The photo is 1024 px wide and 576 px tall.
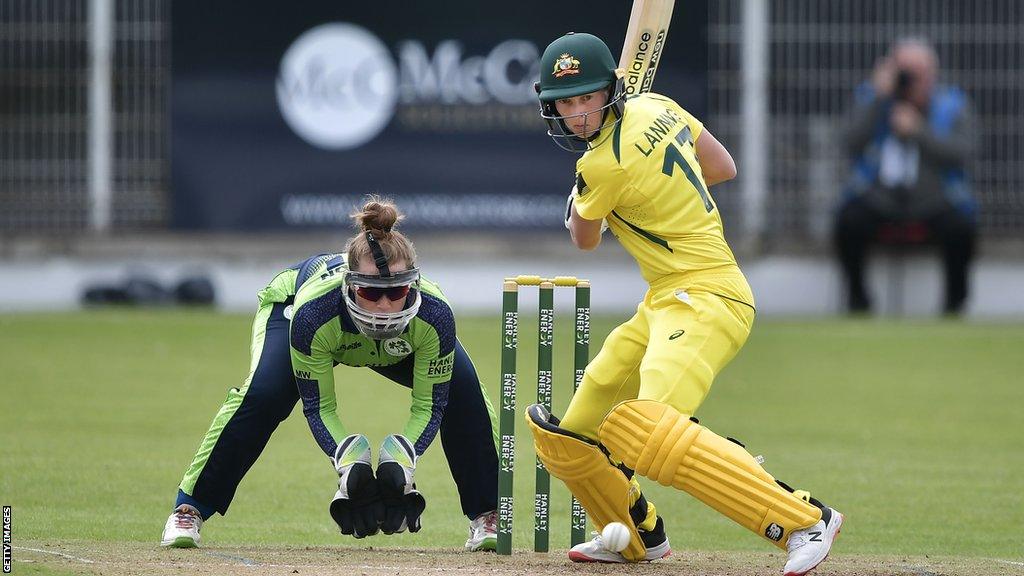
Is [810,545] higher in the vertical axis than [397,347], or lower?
lower

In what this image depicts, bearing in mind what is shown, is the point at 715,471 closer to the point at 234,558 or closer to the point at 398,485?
the point at 398,485

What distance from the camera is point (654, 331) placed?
613 centimetres

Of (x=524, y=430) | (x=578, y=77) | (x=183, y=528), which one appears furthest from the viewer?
(x=524, y=430)

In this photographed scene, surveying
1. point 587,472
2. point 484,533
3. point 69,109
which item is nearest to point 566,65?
point 587,472

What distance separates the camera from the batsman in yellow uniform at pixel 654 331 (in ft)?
19.1

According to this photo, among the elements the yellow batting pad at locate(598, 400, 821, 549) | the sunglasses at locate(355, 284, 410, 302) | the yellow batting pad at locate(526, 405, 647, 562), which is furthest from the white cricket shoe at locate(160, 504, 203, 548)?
the yellow batting pad at locate(598, 400, 821, 549)

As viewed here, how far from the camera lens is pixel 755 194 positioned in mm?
18703

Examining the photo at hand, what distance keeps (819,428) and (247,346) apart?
5.55 meters

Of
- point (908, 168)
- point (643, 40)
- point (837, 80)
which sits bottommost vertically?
point (908, 168)

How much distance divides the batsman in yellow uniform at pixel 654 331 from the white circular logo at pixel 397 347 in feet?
1.99

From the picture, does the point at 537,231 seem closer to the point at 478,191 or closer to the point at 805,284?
the point at 478,191

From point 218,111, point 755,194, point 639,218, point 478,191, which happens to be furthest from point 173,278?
point 639,218

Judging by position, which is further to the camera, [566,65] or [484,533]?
[484,533]

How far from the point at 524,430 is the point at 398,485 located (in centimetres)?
498
